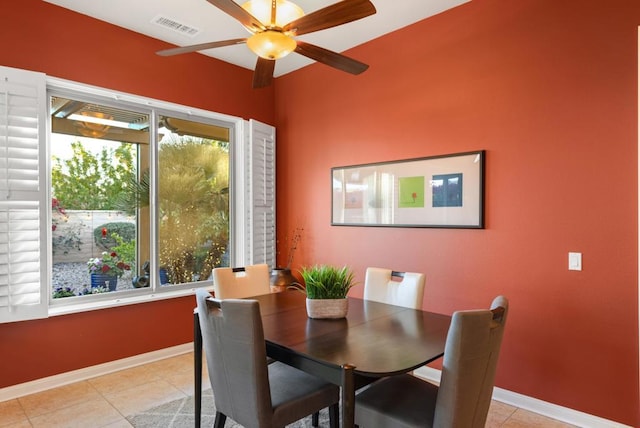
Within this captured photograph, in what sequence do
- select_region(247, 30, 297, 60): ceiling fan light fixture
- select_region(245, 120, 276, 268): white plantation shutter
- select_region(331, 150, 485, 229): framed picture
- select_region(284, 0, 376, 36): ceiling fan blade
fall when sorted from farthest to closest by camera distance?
select_region(245, 120, 276, 268): white plantation shutter < select_region(331, 150, 485, 229): framed picture < select_region(247, 30, 297, 60): ceiling fan light fixture < select_region(284, 0, 376, 36): ceiling fan blade

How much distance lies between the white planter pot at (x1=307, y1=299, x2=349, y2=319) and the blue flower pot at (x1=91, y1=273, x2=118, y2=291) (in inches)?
83.1

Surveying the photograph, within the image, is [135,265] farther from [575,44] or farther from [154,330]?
[575,44]

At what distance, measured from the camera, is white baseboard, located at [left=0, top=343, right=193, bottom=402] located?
2.84 m

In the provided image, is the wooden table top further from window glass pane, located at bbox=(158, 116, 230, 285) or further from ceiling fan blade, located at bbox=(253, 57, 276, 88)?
window glass pane, located at bbox=(158, 116, 230, 285)

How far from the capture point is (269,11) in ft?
6.85

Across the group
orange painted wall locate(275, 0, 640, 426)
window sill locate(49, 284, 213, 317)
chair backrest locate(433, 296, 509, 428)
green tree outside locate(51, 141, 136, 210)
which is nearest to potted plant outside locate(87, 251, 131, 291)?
window sill locate(49, 284, 213, 317)

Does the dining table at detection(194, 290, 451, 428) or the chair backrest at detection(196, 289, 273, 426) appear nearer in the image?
the dining table at detection(194, 290, 451, 428)

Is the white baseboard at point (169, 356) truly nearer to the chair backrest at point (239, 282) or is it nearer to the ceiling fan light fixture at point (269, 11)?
the chair backrest at point (239, 282)

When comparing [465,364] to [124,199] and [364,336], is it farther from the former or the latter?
[124,199]

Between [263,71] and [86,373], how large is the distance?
2.70 m

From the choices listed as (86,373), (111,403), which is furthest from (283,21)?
(86,373)

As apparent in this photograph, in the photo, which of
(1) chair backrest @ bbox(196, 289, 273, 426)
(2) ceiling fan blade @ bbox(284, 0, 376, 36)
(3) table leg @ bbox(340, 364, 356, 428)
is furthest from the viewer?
(2) ceiling fan blade @ bbox(284, 0, 376, 36)

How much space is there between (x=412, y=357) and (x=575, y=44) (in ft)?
7.32

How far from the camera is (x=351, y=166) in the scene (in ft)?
12.4
